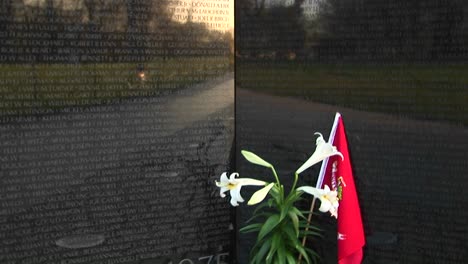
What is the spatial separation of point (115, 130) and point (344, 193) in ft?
5.30

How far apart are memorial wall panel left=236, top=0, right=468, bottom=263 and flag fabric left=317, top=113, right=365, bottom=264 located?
274mm

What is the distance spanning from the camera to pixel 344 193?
4.26 meters

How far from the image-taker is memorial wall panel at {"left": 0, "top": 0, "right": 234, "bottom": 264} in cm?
423

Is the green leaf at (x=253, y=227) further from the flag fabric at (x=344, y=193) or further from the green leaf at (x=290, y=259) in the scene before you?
the flag fabric at (x=344, y=193)

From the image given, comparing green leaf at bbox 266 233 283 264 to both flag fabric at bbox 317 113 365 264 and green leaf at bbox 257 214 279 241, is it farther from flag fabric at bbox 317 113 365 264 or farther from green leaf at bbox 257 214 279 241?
flag fabric at bbox 317 113 365 264

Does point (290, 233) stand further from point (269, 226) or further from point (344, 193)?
point (344, 193)

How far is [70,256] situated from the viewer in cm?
447

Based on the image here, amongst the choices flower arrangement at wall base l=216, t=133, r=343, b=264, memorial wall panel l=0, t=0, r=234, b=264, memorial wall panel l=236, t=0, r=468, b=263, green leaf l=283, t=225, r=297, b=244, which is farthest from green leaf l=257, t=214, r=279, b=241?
memorial wall panel l=0, t=0, r=234, b=264

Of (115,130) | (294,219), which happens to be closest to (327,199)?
(294,219)

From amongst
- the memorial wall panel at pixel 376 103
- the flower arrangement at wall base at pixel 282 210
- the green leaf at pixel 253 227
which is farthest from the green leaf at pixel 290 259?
the memorial wall panel at pixel 376 103

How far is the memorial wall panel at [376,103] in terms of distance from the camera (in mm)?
4203

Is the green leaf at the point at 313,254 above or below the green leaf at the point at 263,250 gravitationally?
below

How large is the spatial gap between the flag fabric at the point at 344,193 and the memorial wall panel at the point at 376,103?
274mm

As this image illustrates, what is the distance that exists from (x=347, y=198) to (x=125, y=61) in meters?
1.77
